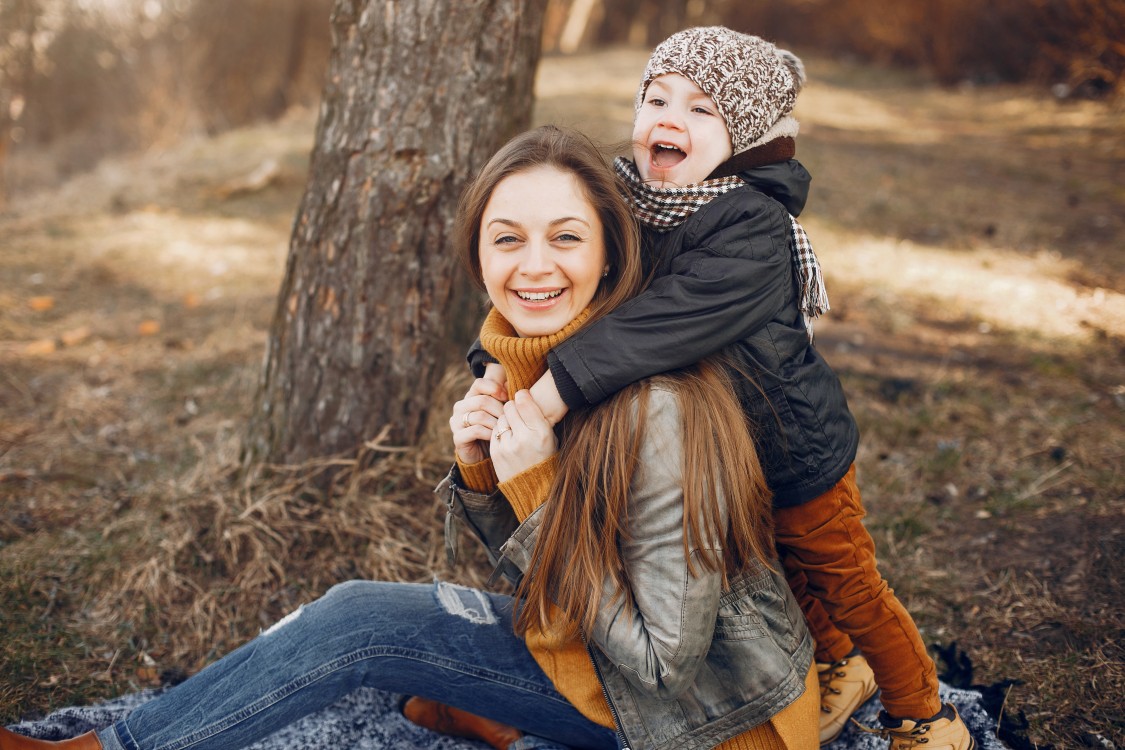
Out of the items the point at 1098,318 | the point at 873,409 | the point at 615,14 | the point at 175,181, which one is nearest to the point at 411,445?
the point at 873,409

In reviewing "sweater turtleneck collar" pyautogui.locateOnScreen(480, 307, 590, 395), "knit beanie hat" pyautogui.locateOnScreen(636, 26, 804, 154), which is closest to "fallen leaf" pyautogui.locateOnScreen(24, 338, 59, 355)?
"sweater turtleneck collar" pyautogui.locateOnScreen(480, 307, 590, 395)

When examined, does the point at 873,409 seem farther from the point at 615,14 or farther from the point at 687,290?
the point at 615,14

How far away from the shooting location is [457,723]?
248cm

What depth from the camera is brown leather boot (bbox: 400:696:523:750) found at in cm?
243

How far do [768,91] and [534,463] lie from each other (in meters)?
1.25

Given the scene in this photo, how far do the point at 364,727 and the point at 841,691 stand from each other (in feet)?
4.85

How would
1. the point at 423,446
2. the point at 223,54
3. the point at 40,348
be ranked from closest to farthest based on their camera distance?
the point at 423,446 < the point at 40,348 < the point at 223,54

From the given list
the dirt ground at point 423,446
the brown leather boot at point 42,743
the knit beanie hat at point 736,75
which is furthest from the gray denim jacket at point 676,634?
the brown leather boot at point 42,743

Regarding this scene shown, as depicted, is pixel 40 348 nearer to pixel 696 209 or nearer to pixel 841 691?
pixel 696 209

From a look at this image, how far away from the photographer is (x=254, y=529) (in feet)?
9.97

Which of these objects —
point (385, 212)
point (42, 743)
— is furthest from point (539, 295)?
point (42, 743)

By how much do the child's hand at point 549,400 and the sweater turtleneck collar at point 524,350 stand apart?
0.07 meters

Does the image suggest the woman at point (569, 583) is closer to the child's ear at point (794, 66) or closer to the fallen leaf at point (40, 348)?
the child's ear at point (794, 66)

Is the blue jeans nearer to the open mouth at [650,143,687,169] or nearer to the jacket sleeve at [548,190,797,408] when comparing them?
the jacket sleeve at [548,190,797,408]
